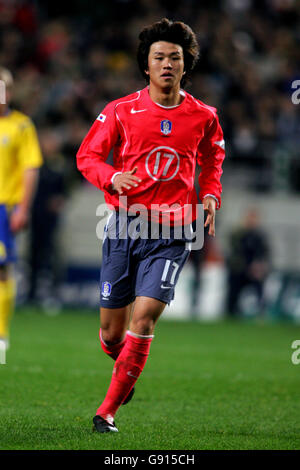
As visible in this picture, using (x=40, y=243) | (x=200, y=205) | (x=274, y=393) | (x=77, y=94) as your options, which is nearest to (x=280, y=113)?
(x=77, y=94)

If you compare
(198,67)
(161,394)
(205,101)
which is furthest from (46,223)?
(161,394)

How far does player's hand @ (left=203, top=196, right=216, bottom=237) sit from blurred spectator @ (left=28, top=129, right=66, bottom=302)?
9.73 metres

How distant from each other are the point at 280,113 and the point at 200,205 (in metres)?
13.5

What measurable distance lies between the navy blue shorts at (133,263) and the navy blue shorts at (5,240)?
353 cm

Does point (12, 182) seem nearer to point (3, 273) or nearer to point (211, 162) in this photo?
point (3, 273)

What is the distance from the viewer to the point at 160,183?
5359 mm

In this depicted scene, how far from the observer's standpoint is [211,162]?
570cm

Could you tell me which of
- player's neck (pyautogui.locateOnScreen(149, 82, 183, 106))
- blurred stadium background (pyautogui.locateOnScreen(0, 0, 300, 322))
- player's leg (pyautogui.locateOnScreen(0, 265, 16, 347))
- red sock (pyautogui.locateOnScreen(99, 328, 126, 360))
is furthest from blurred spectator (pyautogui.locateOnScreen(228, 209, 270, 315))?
player's neck (pyautogui.locateOnScreen(149, 82, 183, 106))

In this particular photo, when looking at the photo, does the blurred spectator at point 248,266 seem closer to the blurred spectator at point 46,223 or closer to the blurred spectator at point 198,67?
the blurred spectator at point 198,67

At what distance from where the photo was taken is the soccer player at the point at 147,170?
17.1ft

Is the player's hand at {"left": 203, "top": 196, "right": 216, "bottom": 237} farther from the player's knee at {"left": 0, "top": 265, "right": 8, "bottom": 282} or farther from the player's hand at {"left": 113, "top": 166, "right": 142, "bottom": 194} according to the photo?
the player's knee at {"left": 0, "top": 265, "right": 8, "bottom": 282}

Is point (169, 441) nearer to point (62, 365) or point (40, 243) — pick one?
point (62, 365)

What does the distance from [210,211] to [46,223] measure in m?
10.2

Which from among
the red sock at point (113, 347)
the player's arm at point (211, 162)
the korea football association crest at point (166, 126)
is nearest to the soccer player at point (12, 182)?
the red sock at point (113, 347)
